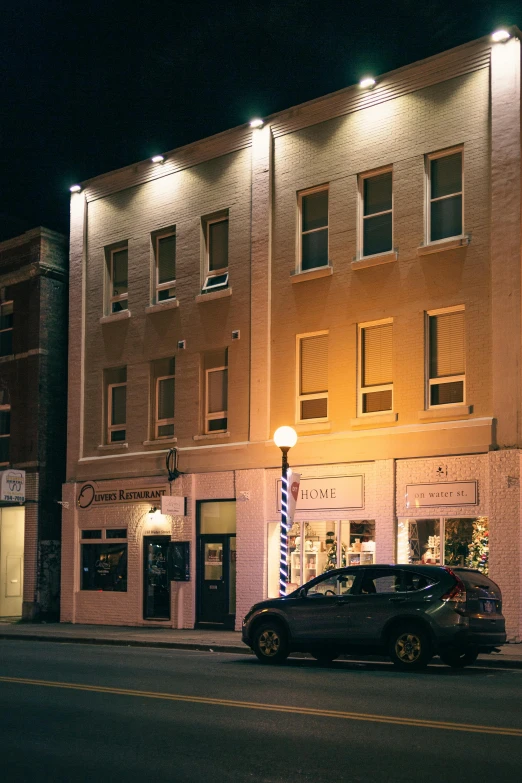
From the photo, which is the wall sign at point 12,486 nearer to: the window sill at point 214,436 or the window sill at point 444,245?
the window sill at point 214,436

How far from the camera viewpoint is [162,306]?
90.8 feet

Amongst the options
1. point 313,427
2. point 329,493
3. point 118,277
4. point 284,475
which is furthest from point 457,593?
point 118,277

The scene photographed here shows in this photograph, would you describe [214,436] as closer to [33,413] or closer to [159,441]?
[159,441]

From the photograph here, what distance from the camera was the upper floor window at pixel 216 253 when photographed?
26781 mm

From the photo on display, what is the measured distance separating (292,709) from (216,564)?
15.1 metres

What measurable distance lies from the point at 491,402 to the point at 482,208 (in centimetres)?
401

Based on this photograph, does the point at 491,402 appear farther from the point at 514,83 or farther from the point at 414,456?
the point at 514,83

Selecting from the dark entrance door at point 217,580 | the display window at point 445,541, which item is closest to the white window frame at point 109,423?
the dark entrance door at point 217,580

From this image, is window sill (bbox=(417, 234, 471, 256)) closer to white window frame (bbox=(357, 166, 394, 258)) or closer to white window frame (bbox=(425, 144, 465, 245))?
white window frame (bbox=(425, 144, 465, 245))

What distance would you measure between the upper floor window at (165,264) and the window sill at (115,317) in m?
1.07

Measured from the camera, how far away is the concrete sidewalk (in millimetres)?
17438

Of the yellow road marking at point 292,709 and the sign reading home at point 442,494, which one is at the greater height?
the sign reading home at point 442,494

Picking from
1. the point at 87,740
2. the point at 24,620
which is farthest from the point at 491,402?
the point at 24,620

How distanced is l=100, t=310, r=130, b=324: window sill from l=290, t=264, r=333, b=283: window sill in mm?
5809
